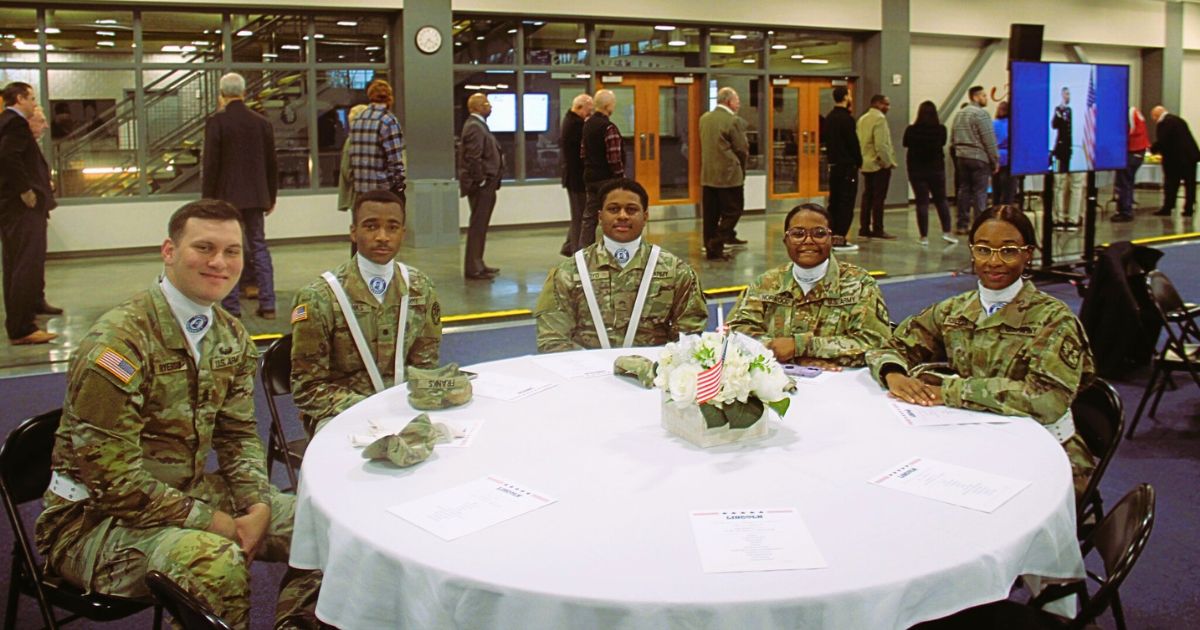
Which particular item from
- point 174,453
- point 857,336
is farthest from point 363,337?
point 857,336

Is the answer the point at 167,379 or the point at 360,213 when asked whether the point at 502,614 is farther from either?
the point at 360,213

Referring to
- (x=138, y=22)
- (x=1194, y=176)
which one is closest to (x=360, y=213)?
(x=138, y=22)

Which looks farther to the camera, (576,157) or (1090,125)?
(576,157)

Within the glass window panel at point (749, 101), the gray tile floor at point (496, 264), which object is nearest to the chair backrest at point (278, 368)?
the gray tile floor at point (496, 264)

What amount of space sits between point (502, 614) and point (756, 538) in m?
0.46

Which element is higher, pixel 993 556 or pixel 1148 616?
pixel 993 556

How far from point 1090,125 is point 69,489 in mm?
8573

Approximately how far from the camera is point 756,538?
186cm

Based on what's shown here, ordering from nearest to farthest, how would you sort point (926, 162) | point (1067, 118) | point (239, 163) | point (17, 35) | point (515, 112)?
point (239, 163), point (1067, 118), point (17, 35), point (926, 162), point (515, 112)

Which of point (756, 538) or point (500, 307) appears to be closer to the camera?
point (756, 538)

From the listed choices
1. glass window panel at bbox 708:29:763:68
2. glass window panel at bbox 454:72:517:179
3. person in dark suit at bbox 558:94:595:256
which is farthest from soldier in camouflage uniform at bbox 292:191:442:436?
glass window panel at bbox 708:29:763:68

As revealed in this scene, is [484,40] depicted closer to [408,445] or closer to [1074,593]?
[408,445]

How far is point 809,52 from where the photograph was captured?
16.1m

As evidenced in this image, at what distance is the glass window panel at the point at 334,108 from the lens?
41.3ft
